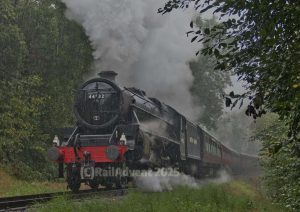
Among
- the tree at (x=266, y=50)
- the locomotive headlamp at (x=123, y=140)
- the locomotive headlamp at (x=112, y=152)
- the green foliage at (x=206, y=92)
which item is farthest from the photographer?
the green foliage at (x=206, y=92)

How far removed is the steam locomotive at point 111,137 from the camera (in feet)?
41.0

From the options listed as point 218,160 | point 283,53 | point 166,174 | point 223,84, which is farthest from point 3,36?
point 223,84

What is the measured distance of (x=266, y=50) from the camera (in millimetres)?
3836

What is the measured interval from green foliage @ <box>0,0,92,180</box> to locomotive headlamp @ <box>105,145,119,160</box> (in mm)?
7757

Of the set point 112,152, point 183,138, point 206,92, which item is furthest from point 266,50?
point 206,92

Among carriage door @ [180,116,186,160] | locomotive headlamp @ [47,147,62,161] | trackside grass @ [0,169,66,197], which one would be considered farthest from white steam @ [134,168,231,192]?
trackside grass @ [0,169,66,197]

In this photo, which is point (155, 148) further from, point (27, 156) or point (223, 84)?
point (223, 84)

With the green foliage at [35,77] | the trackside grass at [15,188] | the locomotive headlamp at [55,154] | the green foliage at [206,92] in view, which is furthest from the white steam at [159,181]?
the green foliage at [206,92]

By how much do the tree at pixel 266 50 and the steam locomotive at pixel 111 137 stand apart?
8.28 m

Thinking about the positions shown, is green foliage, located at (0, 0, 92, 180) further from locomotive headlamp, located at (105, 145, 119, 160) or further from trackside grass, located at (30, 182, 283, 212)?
trackside grass, located at (30, 182, 283, 212)

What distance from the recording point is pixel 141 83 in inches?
794

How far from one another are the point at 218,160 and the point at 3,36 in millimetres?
14483

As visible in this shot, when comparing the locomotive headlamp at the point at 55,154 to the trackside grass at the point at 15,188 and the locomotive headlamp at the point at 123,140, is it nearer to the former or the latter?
the locomotive headlamp at the point at 123,140

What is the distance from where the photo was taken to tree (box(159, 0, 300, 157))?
3.52 m
